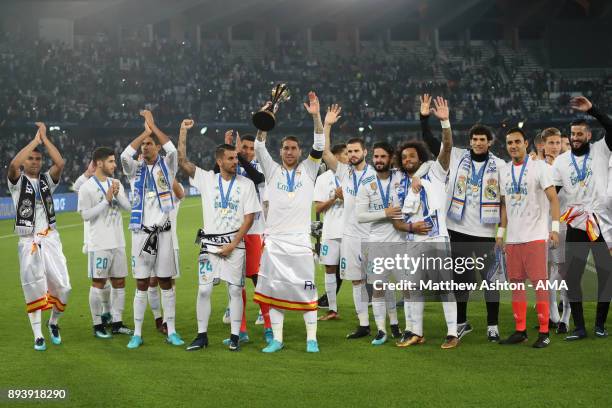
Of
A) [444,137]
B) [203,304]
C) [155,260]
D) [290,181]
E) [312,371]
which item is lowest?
[312,371]

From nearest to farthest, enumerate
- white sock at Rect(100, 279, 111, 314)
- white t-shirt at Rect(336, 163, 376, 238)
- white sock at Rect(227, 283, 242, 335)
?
white sock at Rect(227, 283, 242, 335) < white t-shirt at Rect(336, 163, 376, 238) < white sock at Rect(100, 279, 111, 314)

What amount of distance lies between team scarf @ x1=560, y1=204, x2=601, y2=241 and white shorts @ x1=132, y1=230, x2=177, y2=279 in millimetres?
4390

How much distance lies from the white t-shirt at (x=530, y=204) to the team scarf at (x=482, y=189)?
164 mm

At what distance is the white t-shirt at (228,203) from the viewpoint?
8789mm

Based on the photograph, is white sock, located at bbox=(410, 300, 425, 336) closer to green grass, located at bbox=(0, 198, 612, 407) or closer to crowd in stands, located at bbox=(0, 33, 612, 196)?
green grass, located at bbox=(0, 198, 612, 407)

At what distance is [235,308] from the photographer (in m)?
8.79

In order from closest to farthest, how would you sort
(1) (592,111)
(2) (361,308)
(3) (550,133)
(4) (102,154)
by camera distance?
(1) (592,111)
(2) (361,308)
(4) (102,154)
(3) (550,133)

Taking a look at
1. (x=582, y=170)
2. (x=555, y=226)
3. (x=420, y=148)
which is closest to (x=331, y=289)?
(x=420, y=148)

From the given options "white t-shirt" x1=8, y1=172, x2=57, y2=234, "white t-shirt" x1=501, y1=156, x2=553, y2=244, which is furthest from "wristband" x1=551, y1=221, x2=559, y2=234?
"white t-shirt" x1=8, y1=172, x2=57, y2=234

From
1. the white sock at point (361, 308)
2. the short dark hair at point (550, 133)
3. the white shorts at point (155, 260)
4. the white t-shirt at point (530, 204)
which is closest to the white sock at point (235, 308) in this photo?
the white shorts at point (155, 260)

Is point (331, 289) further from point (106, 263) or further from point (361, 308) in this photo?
point (106, 263)

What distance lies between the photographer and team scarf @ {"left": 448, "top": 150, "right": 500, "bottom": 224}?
29.0 ft

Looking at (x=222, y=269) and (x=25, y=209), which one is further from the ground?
(x=25, y=209)

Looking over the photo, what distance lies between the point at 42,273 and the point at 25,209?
27.7 inches
